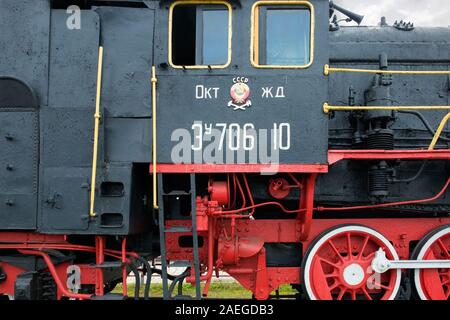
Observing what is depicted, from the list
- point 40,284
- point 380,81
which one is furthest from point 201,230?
point 380,81

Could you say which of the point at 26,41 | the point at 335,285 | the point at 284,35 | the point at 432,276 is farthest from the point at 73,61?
the point at 432,276

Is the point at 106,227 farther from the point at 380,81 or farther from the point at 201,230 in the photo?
the point at 380,81

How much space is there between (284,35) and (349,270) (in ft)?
9.22

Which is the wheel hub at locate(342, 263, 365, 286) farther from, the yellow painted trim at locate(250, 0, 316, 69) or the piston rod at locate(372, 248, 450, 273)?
the yellow painted trim at locate(250, 0, 316, 69)

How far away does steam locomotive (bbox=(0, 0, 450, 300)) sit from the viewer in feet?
14.7

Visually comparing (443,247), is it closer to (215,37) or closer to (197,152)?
(197,152)

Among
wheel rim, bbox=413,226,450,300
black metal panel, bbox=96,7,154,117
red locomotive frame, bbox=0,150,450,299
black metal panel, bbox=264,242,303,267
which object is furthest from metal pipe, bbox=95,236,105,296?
wheel rim, bbox=413,226,450,300

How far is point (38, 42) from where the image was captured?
4.64 m

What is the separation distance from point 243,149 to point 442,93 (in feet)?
9.65

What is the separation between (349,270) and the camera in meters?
4.85

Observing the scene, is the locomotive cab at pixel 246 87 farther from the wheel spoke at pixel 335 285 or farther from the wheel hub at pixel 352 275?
the wheel spoke at pixel 335 285

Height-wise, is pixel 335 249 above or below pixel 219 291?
above

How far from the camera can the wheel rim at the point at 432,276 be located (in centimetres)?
483

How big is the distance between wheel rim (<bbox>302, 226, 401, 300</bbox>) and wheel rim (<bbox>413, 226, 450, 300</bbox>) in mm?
283
